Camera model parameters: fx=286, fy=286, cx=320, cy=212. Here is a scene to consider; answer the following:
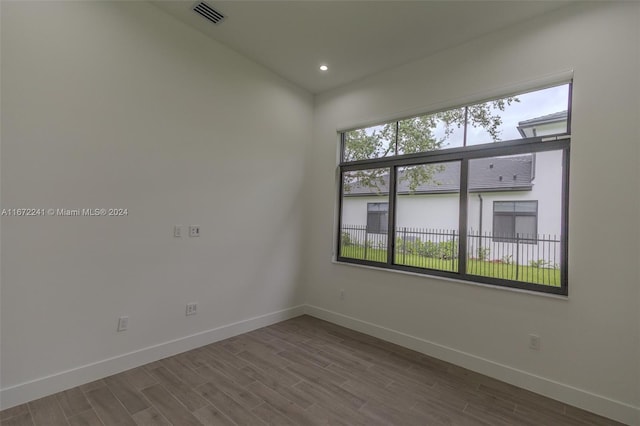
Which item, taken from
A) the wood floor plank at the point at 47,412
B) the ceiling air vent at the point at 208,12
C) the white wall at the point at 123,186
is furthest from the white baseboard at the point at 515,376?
the ceiling air vent at the point at 208,12

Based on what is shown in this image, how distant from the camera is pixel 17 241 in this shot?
206 cm

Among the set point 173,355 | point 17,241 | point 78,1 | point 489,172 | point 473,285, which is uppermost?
point 78,1

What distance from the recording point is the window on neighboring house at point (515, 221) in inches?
104

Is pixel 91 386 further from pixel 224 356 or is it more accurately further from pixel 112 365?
pixel 224 356

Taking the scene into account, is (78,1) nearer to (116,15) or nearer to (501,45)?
(116,15)

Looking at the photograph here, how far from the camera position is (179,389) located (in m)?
2.31

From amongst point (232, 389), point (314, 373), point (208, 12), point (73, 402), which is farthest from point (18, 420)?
point (208, 12)

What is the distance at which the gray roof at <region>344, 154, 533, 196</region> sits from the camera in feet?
8.94

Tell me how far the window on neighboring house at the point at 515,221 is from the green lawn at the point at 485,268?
26 cm

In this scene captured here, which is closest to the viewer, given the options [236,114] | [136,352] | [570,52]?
[570,52]

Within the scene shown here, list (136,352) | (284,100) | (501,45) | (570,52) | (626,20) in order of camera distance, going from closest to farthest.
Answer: (626,20)
(570,52)
(136,352)
(501,45)
(284,100)

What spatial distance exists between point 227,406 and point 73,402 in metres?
1.12

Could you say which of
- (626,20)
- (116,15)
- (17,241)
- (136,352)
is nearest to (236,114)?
(116,15)

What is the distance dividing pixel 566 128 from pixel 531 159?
35 centimetres
